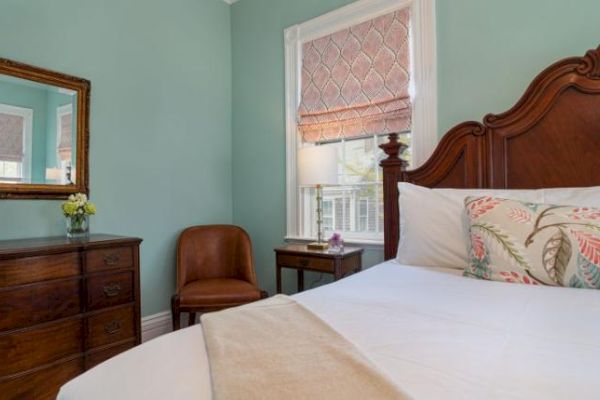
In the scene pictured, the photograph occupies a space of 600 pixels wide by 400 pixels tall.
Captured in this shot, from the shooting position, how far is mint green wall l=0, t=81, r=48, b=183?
2104 mm

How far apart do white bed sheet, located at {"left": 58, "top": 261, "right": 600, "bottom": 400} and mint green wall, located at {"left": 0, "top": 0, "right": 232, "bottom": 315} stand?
6.20ft

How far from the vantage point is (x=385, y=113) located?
2465 mm

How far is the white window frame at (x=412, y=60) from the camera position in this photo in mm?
2250

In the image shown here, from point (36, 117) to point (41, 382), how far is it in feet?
4.99

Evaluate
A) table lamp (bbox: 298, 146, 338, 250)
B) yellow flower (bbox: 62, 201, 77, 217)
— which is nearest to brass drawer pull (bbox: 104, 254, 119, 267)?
yellow flower (bbox: 62, 201, 77, 217)

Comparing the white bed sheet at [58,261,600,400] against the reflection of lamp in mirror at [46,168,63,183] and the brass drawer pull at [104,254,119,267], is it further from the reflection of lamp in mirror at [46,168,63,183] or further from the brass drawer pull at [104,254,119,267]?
the reflection of lamp in mirror at [46,168,63,183]

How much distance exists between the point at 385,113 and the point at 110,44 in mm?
2000

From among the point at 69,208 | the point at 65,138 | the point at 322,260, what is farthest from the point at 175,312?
the point at 65,138

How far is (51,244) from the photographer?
182 centimetres

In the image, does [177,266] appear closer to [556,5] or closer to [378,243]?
[378,243]

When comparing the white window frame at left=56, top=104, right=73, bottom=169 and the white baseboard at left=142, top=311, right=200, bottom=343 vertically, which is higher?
the white window frame at left=56, top=104, right=73, bottom=169

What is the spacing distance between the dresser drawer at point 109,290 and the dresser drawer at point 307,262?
99cm

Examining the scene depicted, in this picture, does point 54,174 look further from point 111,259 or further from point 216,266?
point 216,266

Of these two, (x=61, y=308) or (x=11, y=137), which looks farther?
(x=11, y=137)
